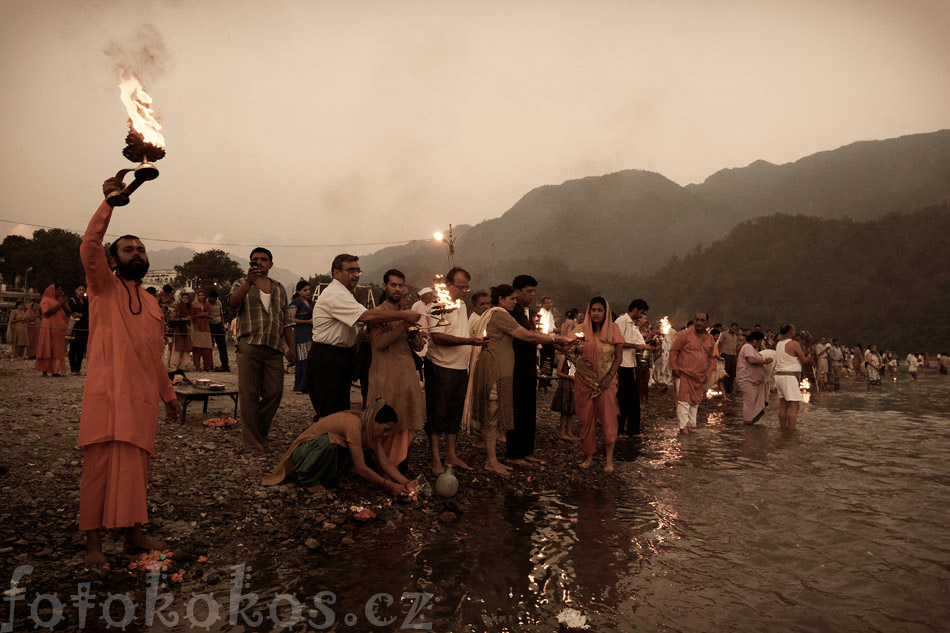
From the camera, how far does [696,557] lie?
4340mm

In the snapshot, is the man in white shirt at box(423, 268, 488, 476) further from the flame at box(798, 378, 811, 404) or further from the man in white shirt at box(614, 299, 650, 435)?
the flame at box(798, 378, 811, 404)

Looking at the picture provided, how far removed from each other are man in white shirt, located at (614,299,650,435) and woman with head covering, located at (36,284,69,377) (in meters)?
12.2

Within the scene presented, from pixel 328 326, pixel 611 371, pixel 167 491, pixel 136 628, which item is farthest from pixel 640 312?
pixel 136 628

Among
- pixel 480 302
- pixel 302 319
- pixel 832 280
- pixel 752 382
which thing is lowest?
pixel 752 382

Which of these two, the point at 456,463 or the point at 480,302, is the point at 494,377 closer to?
the point at 456,463

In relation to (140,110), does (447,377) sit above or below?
below

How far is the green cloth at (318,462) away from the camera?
5285 mm

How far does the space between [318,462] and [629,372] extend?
5.79m

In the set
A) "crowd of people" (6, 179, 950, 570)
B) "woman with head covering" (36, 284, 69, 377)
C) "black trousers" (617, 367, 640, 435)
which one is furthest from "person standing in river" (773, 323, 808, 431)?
"woman with head covering" (36, 284, 69, 377)

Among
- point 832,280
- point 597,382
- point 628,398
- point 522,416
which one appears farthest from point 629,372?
point 832,280

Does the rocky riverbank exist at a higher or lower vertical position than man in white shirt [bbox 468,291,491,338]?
lower

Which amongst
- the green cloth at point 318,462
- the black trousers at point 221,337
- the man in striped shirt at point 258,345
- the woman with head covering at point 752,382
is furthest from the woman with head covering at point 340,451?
the black trousers at point 221,337

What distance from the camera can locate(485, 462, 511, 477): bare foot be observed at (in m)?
6.51

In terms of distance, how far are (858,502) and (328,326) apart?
592cm
